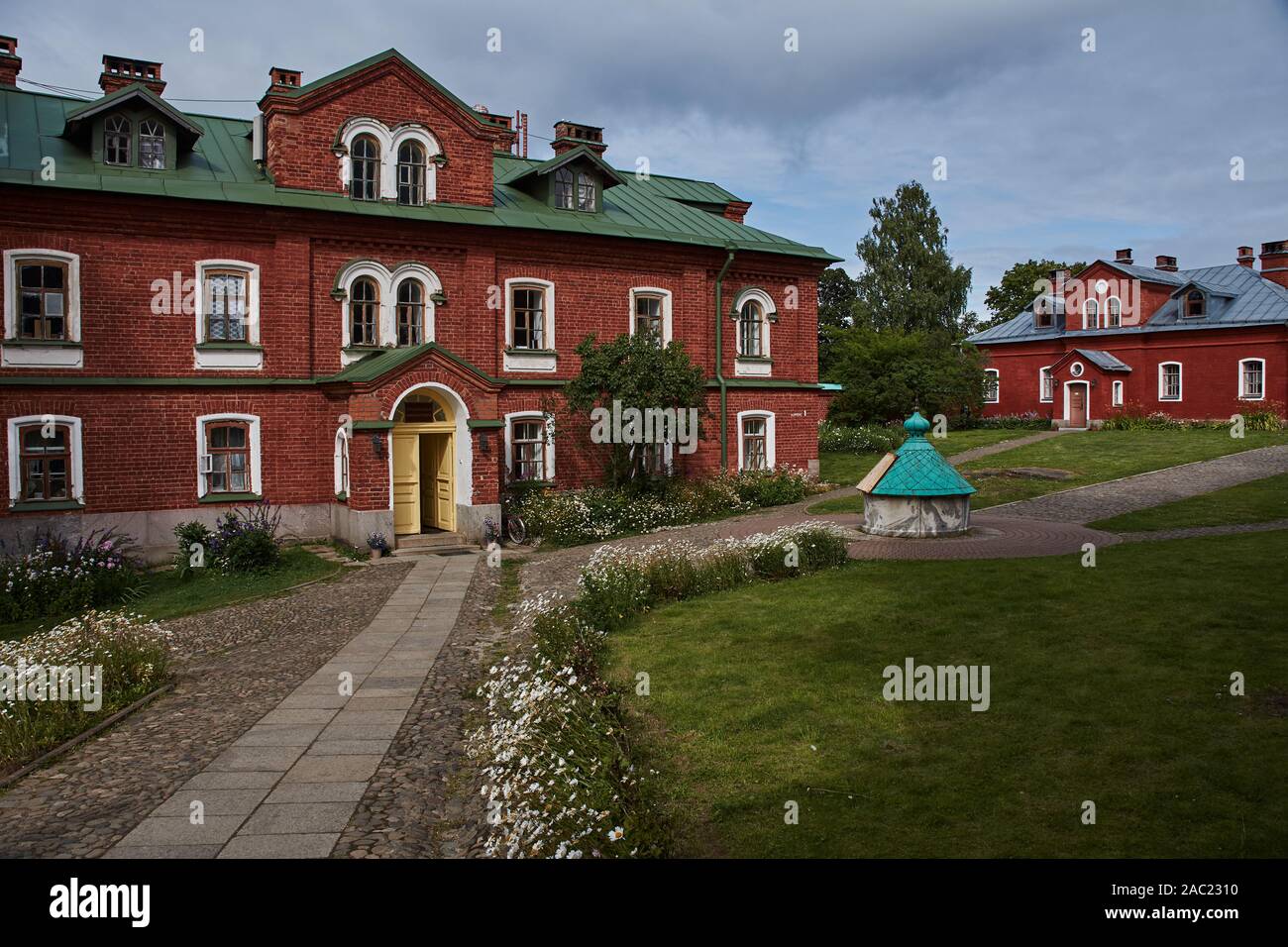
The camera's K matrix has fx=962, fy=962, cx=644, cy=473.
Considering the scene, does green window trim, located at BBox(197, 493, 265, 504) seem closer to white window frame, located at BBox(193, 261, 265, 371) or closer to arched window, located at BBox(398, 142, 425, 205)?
white window frame, located at BBox(193, 261, 265, 371)

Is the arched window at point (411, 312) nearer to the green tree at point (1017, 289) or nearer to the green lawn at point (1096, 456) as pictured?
the green lawn at point (1096, 456)

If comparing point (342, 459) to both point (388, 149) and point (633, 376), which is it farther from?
point (388, 149)

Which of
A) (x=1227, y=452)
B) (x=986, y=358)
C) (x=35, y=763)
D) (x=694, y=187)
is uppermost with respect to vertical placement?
(x=694, y=187)

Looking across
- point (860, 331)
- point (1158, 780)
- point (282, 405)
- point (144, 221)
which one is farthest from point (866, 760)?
point (860, 331)

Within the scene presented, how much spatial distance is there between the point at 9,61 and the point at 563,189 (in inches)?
489

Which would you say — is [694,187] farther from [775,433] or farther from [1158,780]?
[1158,780]

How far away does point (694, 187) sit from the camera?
29750 mm

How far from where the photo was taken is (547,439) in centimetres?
2286

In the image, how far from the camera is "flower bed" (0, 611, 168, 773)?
8453 mm

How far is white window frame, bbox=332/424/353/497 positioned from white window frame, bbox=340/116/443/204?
17.6 feet

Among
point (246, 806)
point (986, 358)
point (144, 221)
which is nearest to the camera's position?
point (246, 806)

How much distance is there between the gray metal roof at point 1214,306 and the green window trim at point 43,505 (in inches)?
1524

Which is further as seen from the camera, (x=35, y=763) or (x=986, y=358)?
(x=986, y=358)

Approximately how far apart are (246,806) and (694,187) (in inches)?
1019
